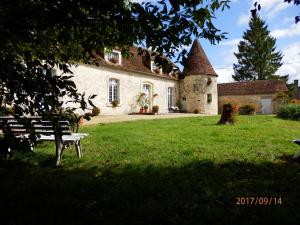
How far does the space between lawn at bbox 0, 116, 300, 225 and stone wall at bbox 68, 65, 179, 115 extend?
12.1 meters

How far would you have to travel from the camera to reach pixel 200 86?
26766mm

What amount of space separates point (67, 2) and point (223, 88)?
123ft

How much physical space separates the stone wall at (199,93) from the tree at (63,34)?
79.8 feet

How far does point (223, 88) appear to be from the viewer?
126 ft

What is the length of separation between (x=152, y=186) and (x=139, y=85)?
20.1 m

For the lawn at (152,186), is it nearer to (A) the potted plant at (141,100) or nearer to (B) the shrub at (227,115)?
(B) the shrub at (227,115)

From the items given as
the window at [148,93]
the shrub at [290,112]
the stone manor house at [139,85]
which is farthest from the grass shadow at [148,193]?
the window at [148,93]

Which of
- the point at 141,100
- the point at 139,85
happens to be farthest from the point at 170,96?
the point at 139,85

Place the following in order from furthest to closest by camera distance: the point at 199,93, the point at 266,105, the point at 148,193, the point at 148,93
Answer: the point at 266,105, the point at 199,93, the point at 148,93, the point at 148,193

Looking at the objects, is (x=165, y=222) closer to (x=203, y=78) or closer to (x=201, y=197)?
(x=201, y=197)

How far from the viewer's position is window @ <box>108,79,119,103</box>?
2158 centimetres

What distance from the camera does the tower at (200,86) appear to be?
26781 mm

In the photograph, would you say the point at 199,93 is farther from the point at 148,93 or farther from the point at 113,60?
the point at 113,60

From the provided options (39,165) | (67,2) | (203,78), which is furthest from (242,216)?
(203,78)
